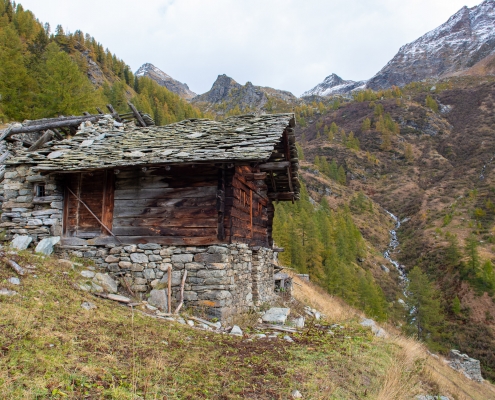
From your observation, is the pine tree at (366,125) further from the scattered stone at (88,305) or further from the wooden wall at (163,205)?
the scattered stone at (88,305)

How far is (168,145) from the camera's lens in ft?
31.6

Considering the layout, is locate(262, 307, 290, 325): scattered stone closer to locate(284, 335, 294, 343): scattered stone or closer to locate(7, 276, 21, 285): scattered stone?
locate(284, 335, 294, 343): scattered stone

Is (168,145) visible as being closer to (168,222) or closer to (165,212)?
(165,212)

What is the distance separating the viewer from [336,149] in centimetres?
10006

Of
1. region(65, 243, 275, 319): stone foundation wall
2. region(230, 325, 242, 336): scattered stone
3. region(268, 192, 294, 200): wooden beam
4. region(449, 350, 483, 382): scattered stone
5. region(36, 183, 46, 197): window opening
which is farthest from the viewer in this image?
region(449, 350, 483, 382): scattered stone

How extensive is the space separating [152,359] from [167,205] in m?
5.33

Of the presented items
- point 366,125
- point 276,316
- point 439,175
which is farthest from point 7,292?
point 366,125

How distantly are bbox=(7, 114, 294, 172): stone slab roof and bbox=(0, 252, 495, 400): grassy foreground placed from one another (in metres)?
3.20

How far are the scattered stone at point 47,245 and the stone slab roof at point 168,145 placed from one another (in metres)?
1.97

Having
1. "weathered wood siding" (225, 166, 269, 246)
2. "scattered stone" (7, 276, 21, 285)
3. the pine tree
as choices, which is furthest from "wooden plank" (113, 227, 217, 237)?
the pine tree

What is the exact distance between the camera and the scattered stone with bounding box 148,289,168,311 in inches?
324

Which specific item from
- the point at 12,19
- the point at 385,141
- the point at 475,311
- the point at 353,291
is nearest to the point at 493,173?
the point at 385,141

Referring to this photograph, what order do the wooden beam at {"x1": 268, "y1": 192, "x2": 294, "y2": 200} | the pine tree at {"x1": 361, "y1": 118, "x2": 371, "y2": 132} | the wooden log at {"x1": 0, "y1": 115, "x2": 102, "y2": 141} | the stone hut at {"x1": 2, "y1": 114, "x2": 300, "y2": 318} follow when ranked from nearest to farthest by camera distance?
the stone hut at {"x1": 2, "y1": 114, "x2": 300, "y2": 318} < the wooden beam at {"x1": 268, "y1": 192, "x2": 294, "y2": 200} < the wooden log at {"x1": 0, "y1": 115, "x2": 102, "y2": 141} < the pine tree at {"x1": 361, "y1": 118, "x2": 371, "y2": 132}

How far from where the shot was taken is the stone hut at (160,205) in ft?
27.9
